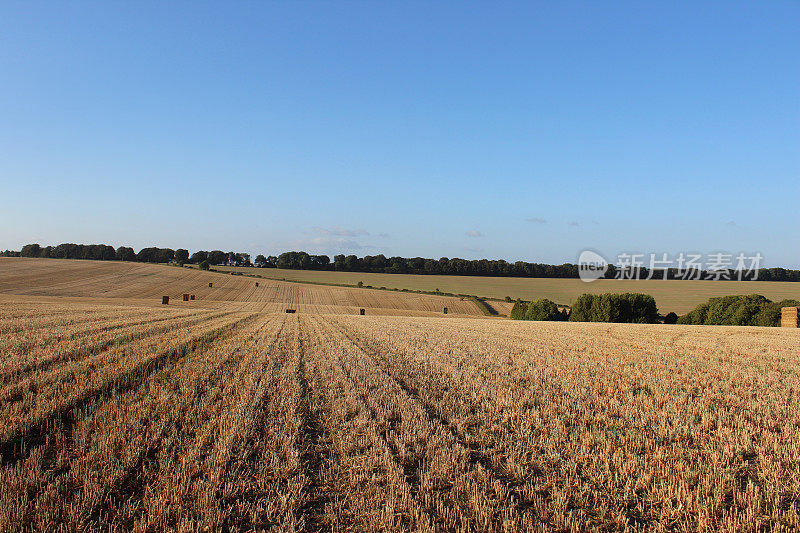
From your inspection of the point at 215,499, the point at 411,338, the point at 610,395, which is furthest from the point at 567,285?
the point at 215,499

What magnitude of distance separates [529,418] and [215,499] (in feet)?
14.0

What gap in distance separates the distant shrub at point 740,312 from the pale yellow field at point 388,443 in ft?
109

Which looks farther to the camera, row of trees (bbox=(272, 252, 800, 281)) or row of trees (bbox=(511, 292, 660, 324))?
row of trees (bbox=(272, 252, 800, 281))

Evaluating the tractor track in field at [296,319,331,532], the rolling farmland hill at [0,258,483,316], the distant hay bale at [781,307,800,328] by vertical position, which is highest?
the distant hay bale at [781,307,800,328]

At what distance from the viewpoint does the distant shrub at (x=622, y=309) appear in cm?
4850

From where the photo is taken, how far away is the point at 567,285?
92.5 meters

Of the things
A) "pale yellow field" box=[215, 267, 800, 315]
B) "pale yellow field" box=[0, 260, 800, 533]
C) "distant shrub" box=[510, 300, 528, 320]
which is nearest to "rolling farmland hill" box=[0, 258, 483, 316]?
"distant shrub" box=[510, 300, 528, 320]

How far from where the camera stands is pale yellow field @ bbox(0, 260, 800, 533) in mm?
3811

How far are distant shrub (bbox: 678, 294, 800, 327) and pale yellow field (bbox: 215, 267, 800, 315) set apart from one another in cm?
1788

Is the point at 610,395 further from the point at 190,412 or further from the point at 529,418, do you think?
the point at 190,412

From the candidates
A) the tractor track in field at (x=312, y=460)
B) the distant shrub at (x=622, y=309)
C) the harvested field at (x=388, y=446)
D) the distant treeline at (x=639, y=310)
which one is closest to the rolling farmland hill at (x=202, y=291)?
the distant treeline at (x=639, y=310)

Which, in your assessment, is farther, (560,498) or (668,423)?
(668,423)

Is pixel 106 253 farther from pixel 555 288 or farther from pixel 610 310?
pixel 610 310

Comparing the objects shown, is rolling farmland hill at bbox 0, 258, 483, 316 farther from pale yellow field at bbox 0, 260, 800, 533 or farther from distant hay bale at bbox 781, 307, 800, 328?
pale yellow field at bbox 0, 260, 800, 533
